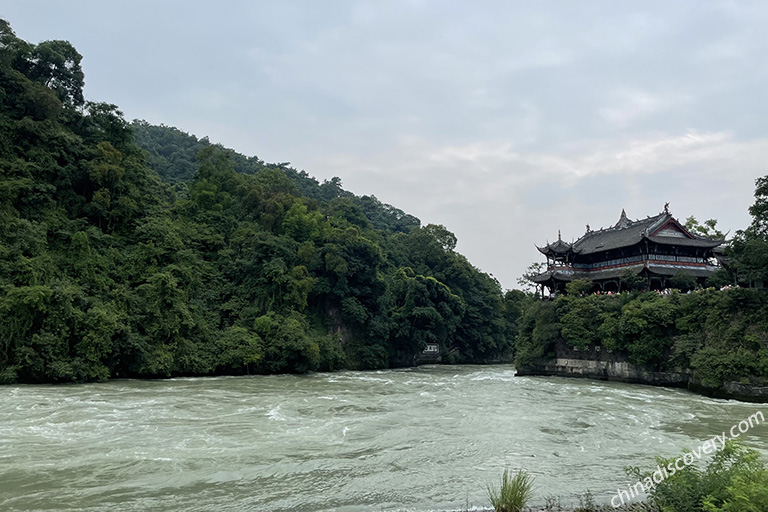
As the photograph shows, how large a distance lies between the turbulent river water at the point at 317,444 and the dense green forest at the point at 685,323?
277 cm

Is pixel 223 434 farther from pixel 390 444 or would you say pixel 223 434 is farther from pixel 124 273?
pixel 124 273

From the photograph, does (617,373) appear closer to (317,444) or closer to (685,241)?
(685,241)

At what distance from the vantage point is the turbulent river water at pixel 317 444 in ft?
28.0

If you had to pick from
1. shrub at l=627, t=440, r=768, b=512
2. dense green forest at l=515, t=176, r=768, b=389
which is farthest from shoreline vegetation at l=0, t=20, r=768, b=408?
shrub at l=627, t=440, r=768, b=512

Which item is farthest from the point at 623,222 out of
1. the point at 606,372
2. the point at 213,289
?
the point at 213,289

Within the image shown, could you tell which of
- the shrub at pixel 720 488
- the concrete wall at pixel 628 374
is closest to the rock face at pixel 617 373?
the concrete wall at pixel 628 374

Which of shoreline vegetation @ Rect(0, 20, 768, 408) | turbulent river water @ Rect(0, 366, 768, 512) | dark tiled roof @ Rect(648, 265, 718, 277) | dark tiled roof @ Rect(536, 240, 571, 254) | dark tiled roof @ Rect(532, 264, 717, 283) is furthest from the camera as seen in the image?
dark tiled roof @ Rect(536, 240, 571, 254)

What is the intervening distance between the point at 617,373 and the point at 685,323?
17.0 feet

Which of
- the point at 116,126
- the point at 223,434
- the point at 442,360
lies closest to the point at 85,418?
the point at 223,434

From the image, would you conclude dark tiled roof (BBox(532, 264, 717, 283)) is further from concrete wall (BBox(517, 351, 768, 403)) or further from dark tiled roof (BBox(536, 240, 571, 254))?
concrete wall (BBox(517, 351, 768, 403))

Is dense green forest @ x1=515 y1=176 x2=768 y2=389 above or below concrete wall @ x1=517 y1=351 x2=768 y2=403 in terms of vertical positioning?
above

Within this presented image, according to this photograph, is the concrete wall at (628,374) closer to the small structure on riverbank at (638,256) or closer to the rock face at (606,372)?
the rock face at (606,372)

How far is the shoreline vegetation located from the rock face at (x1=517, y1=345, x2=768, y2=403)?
0.19m

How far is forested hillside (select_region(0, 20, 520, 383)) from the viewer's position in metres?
23.4
